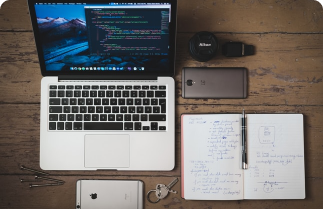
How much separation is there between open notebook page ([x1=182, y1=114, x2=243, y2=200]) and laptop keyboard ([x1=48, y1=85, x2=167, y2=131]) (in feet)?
0.46

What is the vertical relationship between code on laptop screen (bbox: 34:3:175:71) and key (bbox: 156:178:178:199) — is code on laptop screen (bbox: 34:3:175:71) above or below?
above

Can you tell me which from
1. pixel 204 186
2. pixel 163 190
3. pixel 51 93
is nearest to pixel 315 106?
pixel 204 186

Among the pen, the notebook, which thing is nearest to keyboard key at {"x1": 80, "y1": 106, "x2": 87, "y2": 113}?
the notebook

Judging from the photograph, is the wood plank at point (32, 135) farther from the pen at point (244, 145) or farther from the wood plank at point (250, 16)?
the wood plank at point (250, 16)

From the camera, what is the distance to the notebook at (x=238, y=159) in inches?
43.8

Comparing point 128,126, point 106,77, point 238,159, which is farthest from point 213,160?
point 106,77

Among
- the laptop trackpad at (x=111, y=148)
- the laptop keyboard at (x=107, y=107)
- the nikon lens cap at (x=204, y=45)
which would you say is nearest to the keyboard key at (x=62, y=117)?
the laptop keyboard at (x=107, y=107)

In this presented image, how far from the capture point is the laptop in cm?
107

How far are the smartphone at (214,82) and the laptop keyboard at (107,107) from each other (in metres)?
0.10

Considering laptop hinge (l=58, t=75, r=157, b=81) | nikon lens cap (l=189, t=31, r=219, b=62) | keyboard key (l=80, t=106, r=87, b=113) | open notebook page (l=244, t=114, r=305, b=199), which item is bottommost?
open notebook page (l=244, t=114, r=305, b=199)

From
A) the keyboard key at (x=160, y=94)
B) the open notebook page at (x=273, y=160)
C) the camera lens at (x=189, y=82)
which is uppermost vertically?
the camera lens at (x=189, y=82)

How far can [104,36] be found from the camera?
1.05 meters

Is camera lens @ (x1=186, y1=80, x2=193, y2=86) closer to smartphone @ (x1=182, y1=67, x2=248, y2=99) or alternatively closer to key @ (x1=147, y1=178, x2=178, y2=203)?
smartphone @ (x1=182, y1=67, x2=248, y2=99)

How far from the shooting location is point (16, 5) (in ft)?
3.74
